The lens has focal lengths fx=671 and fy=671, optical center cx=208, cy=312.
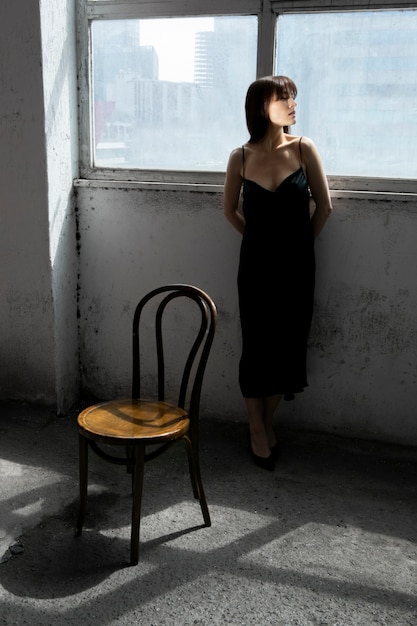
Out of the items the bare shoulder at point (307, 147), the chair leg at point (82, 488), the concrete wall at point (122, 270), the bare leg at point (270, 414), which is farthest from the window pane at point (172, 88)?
the chair leg at point (82, 488)

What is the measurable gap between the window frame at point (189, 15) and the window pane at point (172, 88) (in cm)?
4

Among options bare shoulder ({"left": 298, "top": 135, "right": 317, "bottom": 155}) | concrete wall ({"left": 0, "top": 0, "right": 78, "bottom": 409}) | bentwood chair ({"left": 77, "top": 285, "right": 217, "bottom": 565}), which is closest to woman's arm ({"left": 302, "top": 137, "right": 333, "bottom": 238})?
bare shoulder ({"left": 298, "top": 135, "right": 317, "bottom": 155})

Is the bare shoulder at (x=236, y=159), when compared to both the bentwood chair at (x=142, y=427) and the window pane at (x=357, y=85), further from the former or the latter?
the bentwood chair at (x=142, y=427)

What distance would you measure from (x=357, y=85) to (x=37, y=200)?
1.67 m

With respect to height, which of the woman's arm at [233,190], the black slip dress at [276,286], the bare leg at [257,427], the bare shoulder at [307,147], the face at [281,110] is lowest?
the bare leg at [257,427]

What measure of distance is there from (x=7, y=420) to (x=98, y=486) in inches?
35.1

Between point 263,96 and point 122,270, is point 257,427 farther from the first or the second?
point 263,96

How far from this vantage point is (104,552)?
8.10ft

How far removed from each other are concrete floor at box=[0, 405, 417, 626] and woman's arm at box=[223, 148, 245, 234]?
44.0 inches

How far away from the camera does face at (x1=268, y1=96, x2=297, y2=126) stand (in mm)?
2932

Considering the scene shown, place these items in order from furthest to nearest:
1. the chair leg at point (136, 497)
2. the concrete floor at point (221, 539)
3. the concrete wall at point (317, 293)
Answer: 1. the concrete wall at point (317, 293)
2. the chair leg at point (136, 497)
3. the concrete floor at point (221, 539)

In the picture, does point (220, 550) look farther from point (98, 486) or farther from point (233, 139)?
point (233, 139)

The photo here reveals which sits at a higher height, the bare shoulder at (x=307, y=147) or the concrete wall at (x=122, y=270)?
the bare shoulder at (x=307, y=147)

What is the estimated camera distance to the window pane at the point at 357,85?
9.89ft
